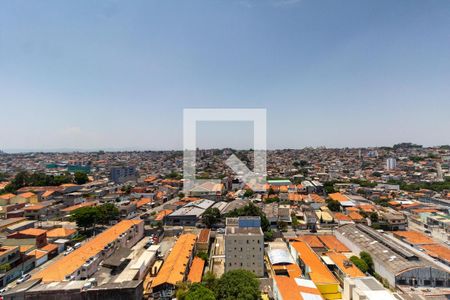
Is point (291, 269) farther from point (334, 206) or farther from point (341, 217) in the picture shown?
point (334, 206)

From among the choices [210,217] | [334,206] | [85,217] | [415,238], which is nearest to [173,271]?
[210,217]

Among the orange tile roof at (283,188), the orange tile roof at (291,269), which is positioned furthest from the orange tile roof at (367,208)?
Answer: the orange tile roof at (291,269)

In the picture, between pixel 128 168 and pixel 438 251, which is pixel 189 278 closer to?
pixel 438 251

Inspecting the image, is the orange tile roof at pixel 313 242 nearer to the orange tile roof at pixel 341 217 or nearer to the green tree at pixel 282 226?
the green tree at pixel 282 226

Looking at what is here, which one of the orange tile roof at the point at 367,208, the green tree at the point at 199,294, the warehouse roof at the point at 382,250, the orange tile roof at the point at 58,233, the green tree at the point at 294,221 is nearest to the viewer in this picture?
the green tree at the point at 199,294

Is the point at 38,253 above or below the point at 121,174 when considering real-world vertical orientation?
below

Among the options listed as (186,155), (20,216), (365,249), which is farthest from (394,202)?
(186,155)

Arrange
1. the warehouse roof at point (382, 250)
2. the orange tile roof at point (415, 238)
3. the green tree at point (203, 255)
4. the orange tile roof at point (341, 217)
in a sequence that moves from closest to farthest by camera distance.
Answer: the warehouse roof at point (382, 250) < the green tree at point (203, 255) < the orange tile roof at point (415, 238) < the orange tile roof at point (341, 217)
